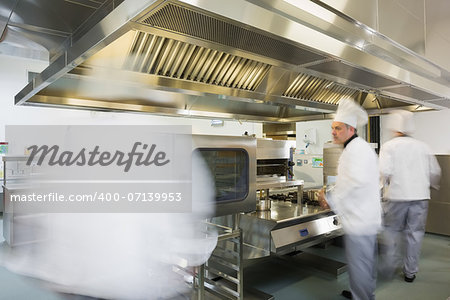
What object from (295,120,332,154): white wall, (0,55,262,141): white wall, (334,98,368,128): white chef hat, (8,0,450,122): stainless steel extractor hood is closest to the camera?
(8,0,450,122): stainless steel extractor hood

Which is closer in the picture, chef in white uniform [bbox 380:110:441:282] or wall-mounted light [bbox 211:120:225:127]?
chef in white uniform [bbox 380:110:441:282]

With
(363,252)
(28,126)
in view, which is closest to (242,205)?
(363,252)

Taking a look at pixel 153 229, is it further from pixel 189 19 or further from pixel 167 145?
pixel 189 19

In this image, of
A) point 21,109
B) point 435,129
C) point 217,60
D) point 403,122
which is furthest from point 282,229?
point 21,109

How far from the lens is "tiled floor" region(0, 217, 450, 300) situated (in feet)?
7.59

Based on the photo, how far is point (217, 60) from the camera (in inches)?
79.1

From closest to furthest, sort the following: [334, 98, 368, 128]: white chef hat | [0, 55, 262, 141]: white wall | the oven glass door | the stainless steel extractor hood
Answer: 1. the stainless steel extractor hood
2. the oven glass door
3. [334, 98, 368, 128]: white chef hat
4. [0, 55, 262, 141]: white wall

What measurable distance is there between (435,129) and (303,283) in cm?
314

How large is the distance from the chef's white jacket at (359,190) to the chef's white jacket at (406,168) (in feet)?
3.09

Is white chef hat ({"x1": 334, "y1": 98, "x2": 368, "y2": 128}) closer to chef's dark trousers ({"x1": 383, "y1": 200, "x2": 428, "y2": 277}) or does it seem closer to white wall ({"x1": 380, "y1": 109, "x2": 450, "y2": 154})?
chef's dark trousers ({"x1": 383, "y1": 200, "x2": 428, "y2": 277})

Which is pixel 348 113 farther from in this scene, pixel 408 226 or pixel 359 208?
pixel 408 226

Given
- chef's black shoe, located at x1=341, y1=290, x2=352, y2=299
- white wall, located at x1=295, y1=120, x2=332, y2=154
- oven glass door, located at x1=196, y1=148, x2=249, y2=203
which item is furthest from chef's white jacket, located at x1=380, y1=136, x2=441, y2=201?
white wall, located at x1=295, y1=120, x2=332, y2=154

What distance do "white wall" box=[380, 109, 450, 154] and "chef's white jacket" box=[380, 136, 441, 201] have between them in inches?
63.7

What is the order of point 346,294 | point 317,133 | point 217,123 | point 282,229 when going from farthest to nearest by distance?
point 217,123, point 317,133, point 346,294, point 282,229
